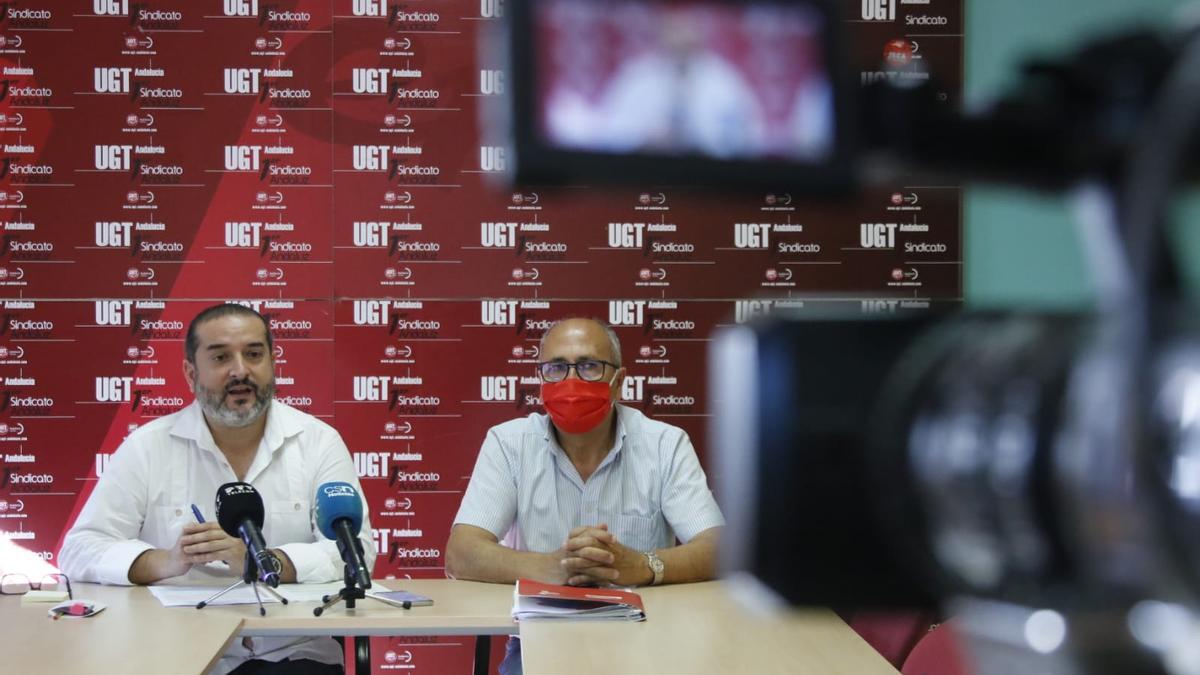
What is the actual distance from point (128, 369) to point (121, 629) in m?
2.07

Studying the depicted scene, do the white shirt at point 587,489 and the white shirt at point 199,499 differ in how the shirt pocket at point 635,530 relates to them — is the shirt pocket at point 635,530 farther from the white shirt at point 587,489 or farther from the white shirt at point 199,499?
the white shirt at point 199,499

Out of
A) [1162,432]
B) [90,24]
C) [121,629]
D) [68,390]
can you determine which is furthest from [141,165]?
[1162,432]

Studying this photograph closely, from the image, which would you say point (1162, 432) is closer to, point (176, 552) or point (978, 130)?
point (978, 130)

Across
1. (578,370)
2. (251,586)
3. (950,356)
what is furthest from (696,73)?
(578,370)

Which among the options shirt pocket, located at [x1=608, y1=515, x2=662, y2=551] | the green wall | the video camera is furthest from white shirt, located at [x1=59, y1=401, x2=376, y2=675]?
the video camera

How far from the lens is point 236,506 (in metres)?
2.71

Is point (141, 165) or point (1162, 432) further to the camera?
point (141, 165)

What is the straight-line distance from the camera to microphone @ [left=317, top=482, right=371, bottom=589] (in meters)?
2.74

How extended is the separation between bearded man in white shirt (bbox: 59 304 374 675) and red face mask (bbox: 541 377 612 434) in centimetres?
66

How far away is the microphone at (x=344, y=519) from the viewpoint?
274 cm

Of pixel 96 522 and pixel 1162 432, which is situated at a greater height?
pixel 1162 432

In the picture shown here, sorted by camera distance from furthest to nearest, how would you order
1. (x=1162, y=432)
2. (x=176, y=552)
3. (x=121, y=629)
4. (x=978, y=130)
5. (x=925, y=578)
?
(x=176, y=552) < (x=121, y=629) < (x=925, y=578) < (x=978, y=130) < (x=1162, y=432)

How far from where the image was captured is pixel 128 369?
4.46m

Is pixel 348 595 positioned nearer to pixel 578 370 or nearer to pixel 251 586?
pixel 251 586
